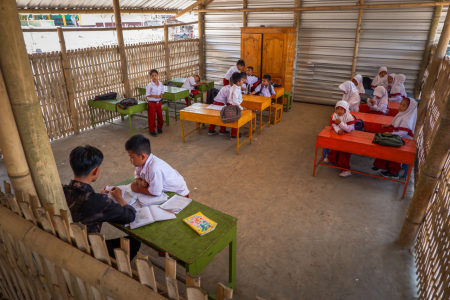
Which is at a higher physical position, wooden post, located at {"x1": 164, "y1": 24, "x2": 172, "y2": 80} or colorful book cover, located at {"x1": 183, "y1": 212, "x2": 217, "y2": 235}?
wooden post, located at {"x1": 164, "y1": 24, "x2": 172, "y2": 80}

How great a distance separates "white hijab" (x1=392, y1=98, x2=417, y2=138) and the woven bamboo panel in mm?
2204

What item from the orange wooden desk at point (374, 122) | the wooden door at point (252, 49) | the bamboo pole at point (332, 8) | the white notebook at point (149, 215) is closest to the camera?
the white notebook at point (149, 215)

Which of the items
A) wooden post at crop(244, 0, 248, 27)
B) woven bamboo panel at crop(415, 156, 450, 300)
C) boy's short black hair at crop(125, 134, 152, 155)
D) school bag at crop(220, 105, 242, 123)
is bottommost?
woven bamboo panel at crop(415, 156, 450, 300)

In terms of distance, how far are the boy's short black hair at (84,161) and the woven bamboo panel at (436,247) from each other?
9.71 ft

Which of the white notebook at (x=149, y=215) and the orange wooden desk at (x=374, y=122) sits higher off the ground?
the white notebook at (x=149, y=215)

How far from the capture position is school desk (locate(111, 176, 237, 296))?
2250 mm

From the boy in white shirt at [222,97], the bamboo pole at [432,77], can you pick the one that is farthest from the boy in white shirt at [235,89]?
the bamboo pole at [432,77]

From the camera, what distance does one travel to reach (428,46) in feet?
26.5

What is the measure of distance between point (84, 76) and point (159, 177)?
5.63 m

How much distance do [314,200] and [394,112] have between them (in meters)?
4.08

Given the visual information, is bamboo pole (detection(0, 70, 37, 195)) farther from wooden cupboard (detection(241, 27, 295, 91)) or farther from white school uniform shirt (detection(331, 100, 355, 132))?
wooden cupboard (detection(241, 27, 295, 91))

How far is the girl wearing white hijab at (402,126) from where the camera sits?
5.07 metres

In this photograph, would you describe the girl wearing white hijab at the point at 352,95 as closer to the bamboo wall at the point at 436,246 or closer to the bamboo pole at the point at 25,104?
the bamboo wall at the point at 436,246

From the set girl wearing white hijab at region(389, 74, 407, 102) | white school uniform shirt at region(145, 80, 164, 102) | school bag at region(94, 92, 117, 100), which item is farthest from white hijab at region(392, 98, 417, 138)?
school bag at region(94, 92, 117, 100)
